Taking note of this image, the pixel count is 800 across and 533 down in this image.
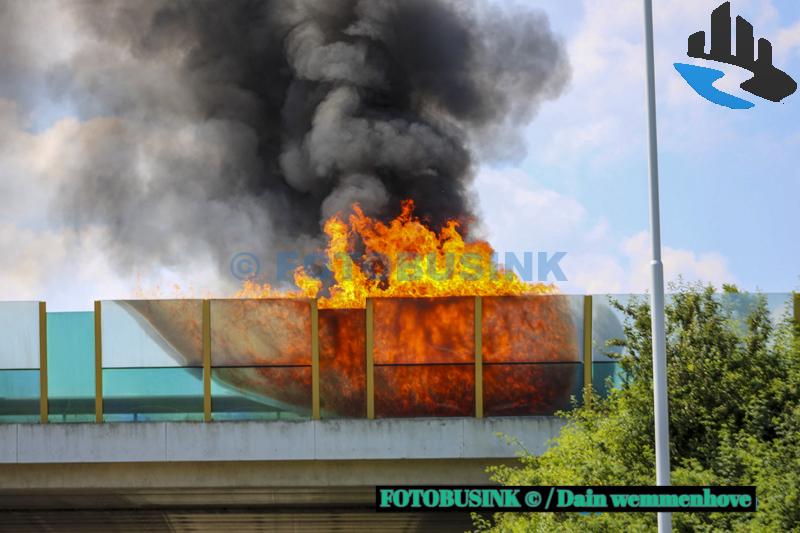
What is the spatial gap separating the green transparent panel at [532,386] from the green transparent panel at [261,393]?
4616 mm

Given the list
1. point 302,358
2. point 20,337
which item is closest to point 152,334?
point 20,337

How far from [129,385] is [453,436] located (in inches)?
319

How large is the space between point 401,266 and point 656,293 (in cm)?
1758

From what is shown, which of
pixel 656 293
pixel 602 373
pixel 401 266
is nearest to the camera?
pixel 656 293

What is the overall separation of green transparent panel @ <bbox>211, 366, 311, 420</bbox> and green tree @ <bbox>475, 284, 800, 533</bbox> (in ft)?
20.2

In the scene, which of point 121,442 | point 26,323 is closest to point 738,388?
point 121,442

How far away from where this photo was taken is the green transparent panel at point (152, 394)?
27297mm

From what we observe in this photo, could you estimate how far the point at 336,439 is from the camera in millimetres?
26766

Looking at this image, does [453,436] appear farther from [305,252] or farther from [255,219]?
[255,219]

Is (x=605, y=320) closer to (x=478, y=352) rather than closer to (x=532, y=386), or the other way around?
(x=532, y=386)

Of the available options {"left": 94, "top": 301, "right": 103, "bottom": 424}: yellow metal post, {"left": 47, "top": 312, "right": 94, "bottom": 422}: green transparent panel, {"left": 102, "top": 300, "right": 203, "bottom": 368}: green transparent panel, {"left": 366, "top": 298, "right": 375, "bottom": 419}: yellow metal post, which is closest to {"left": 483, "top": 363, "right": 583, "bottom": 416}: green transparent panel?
{"left": 366, "top": 298, "right": 375, "bottom": 419}: yellow metal post

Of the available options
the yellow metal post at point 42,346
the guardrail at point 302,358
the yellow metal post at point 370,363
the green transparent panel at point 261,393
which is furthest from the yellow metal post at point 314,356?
the yellow metal post at point 42,346

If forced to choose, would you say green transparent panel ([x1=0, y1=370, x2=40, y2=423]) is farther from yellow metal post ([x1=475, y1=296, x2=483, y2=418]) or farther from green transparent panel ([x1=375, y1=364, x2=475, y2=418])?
yellow metal post ([x1=475, y1=296, x2=483, y2=418])

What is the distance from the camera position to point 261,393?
27.5m
